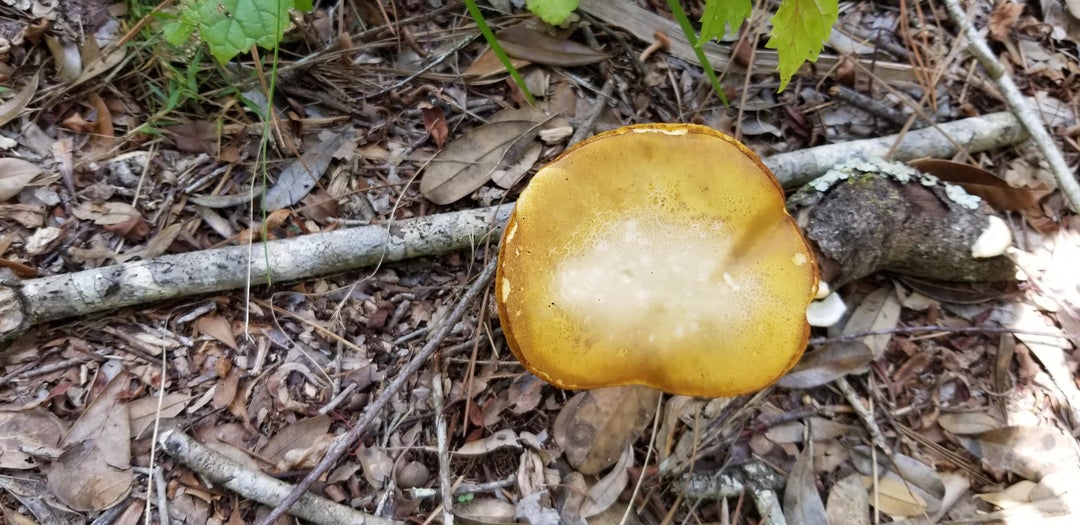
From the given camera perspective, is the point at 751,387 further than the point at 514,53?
No

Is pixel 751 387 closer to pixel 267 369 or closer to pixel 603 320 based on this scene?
pixel 603 320

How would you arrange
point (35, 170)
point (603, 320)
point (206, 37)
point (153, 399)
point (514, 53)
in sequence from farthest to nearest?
point (514, 53) → point (35, 170) → point (153, 399) → point (206, 37) → point (603, 320)

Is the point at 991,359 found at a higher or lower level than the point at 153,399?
lower

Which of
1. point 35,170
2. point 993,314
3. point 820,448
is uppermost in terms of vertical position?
point 35,170

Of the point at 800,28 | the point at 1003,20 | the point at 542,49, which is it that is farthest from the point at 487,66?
the point at 1003,20

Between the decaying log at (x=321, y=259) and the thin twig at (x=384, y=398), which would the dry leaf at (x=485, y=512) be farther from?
the decaying log at (x=321, y=259)

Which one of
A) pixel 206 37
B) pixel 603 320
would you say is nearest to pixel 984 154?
pixel 603 320

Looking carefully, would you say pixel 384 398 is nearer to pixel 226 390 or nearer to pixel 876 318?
pixel 226 390
